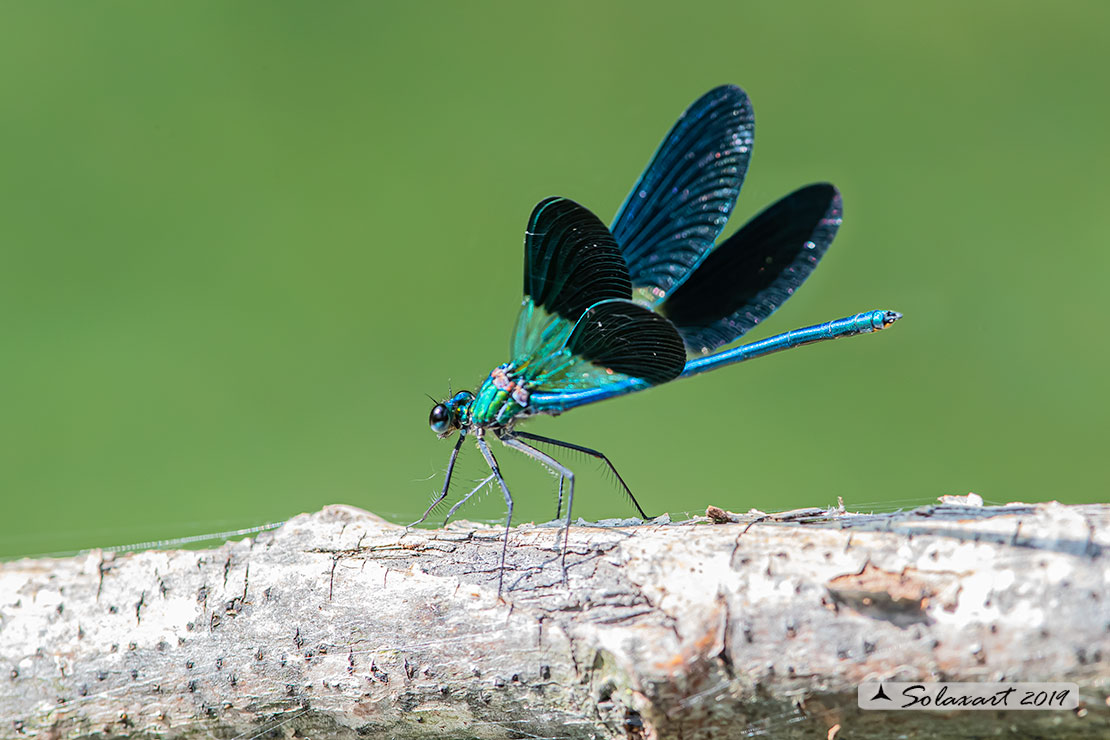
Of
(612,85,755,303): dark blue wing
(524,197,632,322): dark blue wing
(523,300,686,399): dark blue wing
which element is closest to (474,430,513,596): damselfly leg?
(523,300,686,399): dark blue wing

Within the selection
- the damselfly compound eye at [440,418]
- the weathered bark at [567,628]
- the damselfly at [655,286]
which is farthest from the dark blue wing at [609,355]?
the weathered bark at [567,628]

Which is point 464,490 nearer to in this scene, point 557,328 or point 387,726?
point 557,328

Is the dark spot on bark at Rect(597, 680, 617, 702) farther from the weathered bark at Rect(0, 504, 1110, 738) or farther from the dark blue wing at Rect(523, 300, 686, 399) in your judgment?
the dark blue wing at Rect(523, 300, 686, 399)

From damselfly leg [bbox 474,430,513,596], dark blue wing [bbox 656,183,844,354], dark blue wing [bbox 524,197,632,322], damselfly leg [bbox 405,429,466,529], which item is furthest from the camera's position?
dark blue wing [bbox 656,183,844,354]

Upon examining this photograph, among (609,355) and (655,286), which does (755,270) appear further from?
(609,355)

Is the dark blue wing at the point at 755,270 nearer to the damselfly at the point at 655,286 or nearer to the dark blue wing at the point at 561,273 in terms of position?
the damselfly at the point at 655,286

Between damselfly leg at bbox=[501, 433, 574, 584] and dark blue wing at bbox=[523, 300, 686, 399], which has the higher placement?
dark blue wing at bbox=[523, 300, 686, 399]

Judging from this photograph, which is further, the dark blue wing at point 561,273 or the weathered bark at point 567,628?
the dark blue wing at point 561,273

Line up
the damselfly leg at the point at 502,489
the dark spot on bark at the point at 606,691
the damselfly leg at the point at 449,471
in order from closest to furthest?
the dark spot on bark at the point at 606,691 < the damselfly leg at the point at 502,489 < the damselfly leg at the point at 449,471

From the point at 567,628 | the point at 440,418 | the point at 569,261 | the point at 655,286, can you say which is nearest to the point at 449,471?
the point at 440,418
